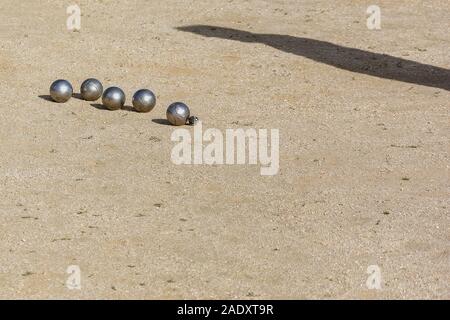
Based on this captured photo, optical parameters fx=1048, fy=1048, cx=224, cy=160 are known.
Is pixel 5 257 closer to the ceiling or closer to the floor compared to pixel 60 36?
closer to the floor

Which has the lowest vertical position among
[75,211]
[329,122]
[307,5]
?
[75,211]

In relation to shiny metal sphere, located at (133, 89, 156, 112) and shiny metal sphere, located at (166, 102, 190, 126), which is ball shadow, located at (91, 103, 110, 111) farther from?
shiny metal sphere, located at (166, 102, 190, 126)

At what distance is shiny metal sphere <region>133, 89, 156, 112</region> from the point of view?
1488cm

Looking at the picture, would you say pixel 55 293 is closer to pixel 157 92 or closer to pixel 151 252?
pixel 151 252

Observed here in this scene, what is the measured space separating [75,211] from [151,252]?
4.68 feet

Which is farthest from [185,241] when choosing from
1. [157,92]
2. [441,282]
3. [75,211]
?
[157,92]

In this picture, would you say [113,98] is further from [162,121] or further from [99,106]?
[162,121]

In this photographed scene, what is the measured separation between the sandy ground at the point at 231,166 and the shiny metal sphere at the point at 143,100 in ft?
0.51

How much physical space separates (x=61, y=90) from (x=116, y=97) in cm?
86

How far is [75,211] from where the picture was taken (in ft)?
37.4

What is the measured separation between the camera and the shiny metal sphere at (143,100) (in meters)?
14.9

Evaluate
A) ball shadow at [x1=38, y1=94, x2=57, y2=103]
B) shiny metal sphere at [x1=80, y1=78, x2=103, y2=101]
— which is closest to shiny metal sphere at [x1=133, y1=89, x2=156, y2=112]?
shiny metal sphere at [x1=80, y1=78, x2=103, y2=101]

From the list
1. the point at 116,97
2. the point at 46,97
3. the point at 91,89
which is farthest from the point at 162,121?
the point at 46,97

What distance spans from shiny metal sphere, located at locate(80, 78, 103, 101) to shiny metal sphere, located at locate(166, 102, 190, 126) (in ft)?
4.52
